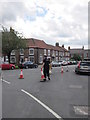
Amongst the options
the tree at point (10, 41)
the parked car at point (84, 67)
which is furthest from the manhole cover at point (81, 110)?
the tree at point (10, 41)

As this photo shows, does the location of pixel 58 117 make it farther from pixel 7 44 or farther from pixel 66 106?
pixel 7 44

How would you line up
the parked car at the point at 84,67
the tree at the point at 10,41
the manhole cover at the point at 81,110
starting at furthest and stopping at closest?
the tree at the point at 10,41 → the parked car at the point at 84,67 → the manhole cover at the point at 81,110

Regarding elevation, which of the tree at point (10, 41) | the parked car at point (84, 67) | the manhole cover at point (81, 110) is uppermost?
the tree at point (10, 41)

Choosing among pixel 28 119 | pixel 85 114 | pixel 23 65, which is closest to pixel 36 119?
pixel 28 119

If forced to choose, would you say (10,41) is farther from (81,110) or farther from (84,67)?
(81,110)

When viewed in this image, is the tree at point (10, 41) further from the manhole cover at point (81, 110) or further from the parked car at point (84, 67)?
the manhole cover at point (81, 110)

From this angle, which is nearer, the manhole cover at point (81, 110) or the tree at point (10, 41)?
the manhole cover at point (81, 110)

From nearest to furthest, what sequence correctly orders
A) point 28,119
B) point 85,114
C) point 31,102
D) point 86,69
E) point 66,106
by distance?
1. point 28,119
2. point 85,114
3. point 66,106
4. point 31,102
5. point 86,69

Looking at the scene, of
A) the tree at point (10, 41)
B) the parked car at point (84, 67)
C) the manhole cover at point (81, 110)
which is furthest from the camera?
the tree at point (10, 41)

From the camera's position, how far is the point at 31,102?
633cm

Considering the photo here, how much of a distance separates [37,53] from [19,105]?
4690 centimetres

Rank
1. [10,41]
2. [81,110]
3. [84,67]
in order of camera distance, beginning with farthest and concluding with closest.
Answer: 1. [10,41]
2. [84,67]
3. [81,110]

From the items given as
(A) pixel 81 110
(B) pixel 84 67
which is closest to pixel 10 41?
(B) pixel 84 67

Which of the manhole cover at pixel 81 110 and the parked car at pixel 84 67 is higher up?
the parked car at pixel 84 67
